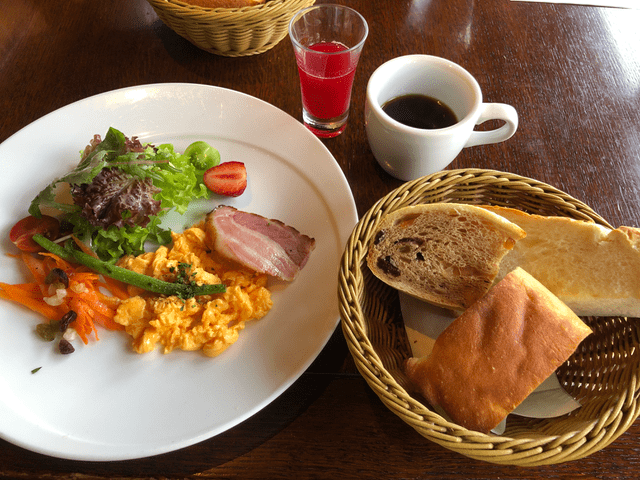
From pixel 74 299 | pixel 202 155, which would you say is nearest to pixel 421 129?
pixel 202 155

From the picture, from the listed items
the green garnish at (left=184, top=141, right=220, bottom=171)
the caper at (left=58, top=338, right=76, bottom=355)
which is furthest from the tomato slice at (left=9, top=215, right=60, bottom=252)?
the green garnish at (left=184, top=141, right=220, bottom=171)

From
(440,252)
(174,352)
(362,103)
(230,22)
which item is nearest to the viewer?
(440,252)

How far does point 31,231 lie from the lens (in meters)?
1.68

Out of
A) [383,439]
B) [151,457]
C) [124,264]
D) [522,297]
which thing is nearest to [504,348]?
[522,297]

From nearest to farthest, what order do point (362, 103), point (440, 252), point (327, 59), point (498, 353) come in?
point (498, 353) < point (440, 252) < point (327, 59) < point (362, 103)

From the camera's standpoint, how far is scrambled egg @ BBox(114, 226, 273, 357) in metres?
1.47

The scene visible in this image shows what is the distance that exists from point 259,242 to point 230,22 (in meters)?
0.93

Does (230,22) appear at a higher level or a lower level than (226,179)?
higher

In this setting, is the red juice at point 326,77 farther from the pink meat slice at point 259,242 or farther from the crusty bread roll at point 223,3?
the pink meat slice at point 259,242

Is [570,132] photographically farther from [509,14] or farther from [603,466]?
[603,466]

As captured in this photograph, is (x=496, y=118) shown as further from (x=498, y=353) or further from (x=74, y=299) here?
(x=74, y=299)

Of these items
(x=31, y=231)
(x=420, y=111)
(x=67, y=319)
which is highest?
(x=420, y=111)

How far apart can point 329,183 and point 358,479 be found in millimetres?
1038

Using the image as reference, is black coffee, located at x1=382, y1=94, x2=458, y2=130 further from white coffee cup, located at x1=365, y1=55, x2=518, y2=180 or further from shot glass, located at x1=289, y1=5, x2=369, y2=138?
shot glass, located at x1=289, y1=5, x2=369, y2=138
